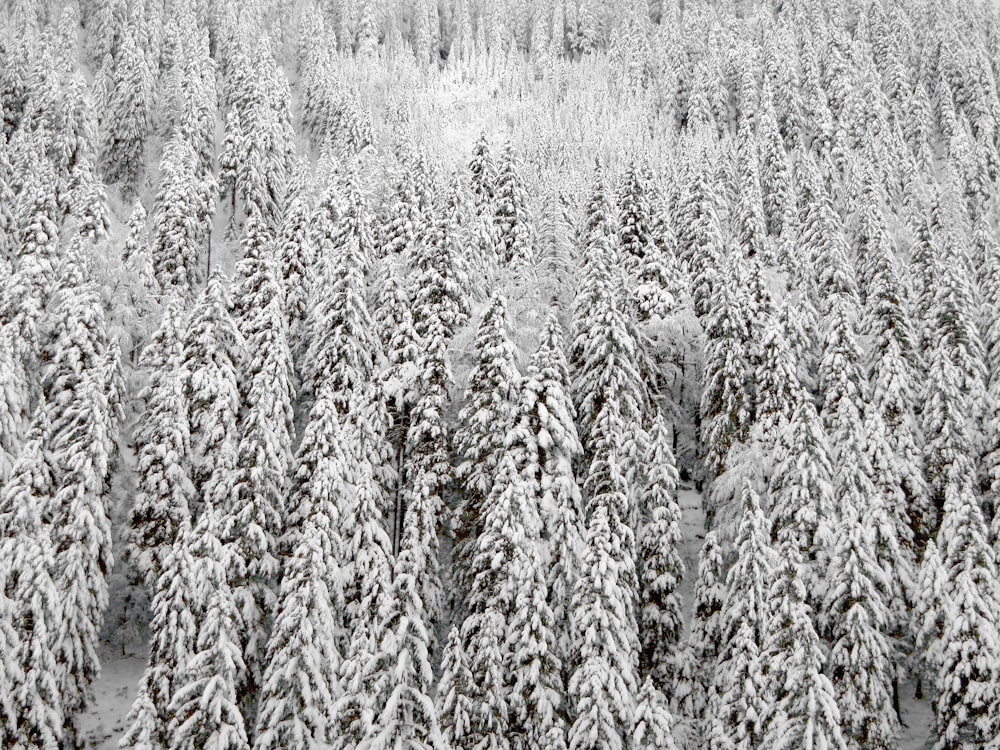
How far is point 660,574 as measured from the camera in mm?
28375

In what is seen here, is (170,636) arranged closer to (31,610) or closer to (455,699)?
(31,610)

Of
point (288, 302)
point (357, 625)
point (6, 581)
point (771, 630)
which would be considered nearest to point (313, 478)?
point (357, 625)

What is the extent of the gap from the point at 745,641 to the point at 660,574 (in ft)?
13.6

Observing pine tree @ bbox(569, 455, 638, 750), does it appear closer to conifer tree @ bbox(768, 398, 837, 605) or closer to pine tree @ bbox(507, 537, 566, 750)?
pine tree @ bbox(507, 537, 566, 750)

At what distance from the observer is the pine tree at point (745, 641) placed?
80.5 ft

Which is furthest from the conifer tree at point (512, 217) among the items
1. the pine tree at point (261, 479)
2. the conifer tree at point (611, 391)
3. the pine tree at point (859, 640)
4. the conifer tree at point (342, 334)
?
the pine tree at point (859, 640)

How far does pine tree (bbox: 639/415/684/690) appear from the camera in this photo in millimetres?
28078

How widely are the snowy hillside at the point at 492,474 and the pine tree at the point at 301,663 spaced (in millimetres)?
97

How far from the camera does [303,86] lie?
266ft

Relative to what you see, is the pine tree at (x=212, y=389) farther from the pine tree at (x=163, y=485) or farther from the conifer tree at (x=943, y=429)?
the conifer tree at (x=943, y=429)

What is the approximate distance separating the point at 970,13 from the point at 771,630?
10683cm

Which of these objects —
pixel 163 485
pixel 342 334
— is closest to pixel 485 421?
pixel 342 334

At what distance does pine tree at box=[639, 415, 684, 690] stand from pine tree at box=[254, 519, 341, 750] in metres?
11.3

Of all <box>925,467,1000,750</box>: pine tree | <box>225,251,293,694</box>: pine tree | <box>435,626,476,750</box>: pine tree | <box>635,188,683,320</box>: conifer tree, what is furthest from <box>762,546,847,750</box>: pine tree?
<box>225,251,293,694</box>: pine tree
